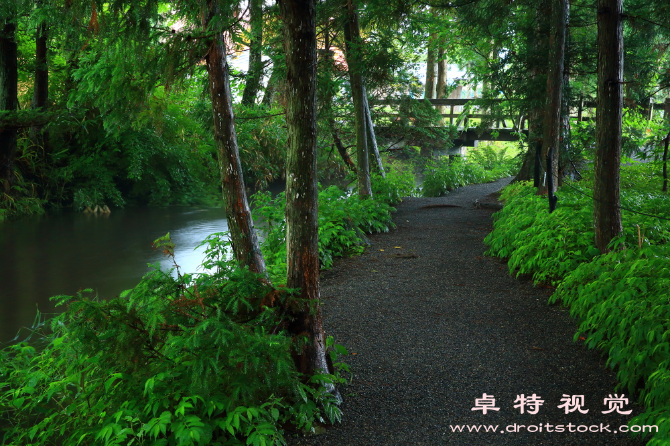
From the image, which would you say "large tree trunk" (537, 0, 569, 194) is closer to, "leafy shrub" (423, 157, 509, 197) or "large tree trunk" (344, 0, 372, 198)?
"large tree trunk" (344, 0, 372, 198)

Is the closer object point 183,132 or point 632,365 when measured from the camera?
point 632,365

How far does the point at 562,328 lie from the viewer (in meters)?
4.82

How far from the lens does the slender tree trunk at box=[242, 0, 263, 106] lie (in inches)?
177

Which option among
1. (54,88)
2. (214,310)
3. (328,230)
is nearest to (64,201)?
(54,88)

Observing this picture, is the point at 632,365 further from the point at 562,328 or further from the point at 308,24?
the point at 308,24

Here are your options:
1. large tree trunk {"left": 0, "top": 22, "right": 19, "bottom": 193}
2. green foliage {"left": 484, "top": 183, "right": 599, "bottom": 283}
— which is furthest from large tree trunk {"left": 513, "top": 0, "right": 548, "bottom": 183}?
large tree trunk {"left": 0, "top": 22, "right": 19, "bottom": 193}

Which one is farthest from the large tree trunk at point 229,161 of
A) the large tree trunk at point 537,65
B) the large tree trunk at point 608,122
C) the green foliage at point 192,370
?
the large tree trunk at point 537,65

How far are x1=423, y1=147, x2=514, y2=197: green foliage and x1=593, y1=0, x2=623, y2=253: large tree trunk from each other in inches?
382

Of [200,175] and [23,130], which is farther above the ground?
[23,130]

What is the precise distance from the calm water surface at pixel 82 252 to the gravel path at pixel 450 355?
4501 mm

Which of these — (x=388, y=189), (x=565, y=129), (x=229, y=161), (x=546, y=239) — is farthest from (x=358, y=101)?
(x=546, y=239)

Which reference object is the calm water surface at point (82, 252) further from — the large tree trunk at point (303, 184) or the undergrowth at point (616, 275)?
the undergrowth at point (616, 275)

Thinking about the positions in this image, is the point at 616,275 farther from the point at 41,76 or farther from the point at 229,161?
the point at 41,76

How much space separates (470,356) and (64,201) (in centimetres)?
1524
